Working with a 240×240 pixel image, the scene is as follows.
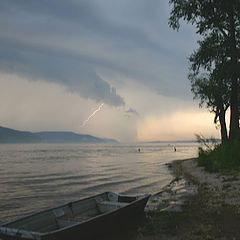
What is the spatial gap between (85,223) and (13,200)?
10484mm

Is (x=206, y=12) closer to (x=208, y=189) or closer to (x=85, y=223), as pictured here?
(x=208, y=189)

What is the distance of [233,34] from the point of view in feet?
72.9


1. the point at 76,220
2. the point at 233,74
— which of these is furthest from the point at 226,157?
the point at 76,220

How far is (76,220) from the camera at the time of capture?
25.6 feet

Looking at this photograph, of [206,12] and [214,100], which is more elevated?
[206,12]

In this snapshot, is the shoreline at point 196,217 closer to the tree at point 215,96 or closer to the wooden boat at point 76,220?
the wooden boat at point 76,220

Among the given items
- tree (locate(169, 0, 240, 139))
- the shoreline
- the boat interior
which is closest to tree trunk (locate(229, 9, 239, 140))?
tree (locate(169, 0, 240, 139))

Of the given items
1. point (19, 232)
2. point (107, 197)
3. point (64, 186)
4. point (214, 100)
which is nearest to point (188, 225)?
point (107, 197)

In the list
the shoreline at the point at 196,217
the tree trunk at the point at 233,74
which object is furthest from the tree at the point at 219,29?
the shoreline at the point at 196,217

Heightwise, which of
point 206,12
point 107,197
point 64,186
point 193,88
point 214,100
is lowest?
point 64,186

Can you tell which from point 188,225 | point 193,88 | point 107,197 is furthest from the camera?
point 193,88

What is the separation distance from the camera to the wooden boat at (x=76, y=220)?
6293 mm

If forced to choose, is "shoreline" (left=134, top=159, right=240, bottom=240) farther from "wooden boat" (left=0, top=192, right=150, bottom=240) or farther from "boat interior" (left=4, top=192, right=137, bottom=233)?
"boat interior" (left=4, top=192, right=137, bottom=233)

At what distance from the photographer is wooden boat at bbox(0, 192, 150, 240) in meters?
6.29
